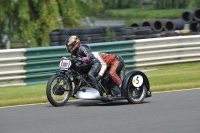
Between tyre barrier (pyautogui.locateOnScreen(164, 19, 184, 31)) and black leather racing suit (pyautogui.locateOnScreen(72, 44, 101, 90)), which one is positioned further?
tyre barrier (pyautogui.locateOnScreen(164, 19, 184, 31))

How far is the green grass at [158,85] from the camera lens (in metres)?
11.6

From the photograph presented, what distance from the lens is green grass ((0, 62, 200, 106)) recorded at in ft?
38.0

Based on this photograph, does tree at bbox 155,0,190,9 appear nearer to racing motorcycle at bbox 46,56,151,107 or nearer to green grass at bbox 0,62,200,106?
green grass at bbox 0,62,200,106

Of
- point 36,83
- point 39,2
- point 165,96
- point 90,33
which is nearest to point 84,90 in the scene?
point 165,96

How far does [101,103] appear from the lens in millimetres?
10734

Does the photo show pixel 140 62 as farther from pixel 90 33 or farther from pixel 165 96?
pixel 165 96

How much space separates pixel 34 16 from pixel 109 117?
12.3 metres

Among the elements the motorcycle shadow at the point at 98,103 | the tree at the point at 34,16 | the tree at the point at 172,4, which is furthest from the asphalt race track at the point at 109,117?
the tree at the point at 172,4

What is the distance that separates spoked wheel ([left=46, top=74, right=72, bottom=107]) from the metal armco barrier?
389cm

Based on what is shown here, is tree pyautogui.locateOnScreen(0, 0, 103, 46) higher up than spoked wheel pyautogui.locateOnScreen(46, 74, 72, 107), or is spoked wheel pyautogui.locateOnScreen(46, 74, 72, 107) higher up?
tree pyautogui.locateOnScreen(0, 0, 103, 46)

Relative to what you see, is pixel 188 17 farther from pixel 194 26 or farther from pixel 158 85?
pixel 158 85

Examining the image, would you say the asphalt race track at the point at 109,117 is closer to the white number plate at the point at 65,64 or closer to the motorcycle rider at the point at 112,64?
the motorcycle rider at the point at 112,64

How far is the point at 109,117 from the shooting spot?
8.80 m

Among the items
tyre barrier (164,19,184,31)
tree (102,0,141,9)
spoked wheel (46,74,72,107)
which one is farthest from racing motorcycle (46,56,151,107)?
tree (102,0,141,9)
